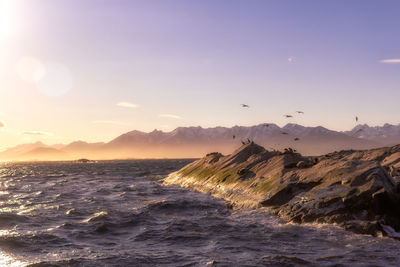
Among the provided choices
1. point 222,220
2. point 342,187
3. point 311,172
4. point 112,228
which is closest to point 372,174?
point 342,187

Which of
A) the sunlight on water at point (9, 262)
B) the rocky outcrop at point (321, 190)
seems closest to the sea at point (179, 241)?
the sunlight on water at point (9, 262)

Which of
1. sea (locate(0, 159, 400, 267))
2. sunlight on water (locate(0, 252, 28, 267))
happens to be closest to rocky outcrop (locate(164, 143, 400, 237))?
sea (locate(0, 159, 400, 267))

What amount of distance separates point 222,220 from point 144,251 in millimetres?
6854

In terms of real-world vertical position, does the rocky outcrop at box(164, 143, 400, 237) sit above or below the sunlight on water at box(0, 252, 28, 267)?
above

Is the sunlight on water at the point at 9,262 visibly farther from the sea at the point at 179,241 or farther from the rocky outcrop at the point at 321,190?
the rocky outcrop at the point at 321,190

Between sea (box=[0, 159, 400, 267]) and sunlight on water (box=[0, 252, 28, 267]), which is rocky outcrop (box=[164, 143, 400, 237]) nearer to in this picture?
sea (box=[0, 159, 400, 267])

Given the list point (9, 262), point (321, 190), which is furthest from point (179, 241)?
point (321, 190)

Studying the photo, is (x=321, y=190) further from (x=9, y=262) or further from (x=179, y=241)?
(x=9, y=262)

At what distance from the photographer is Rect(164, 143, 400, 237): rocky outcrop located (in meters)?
16.2

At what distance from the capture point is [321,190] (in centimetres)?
1895

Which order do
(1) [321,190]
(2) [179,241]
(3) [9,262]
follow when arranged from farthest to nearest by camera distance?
(1) [321,190], (2) [179,241], (3) [9,262]

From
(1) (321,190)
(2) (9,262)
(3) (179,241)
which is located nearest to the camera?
(2) (9,262)

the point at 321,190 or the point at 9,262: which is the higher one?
the point at 321,190

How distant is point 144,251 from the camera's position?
549 inches
